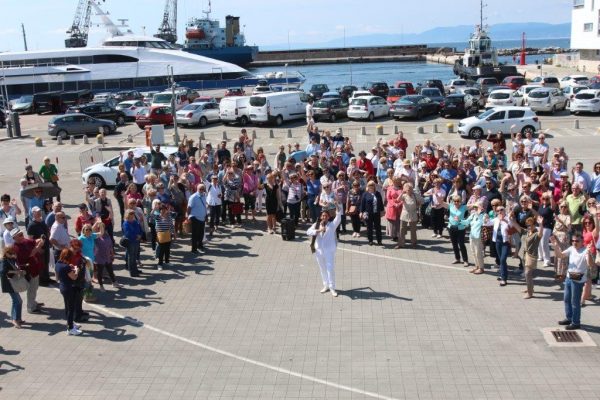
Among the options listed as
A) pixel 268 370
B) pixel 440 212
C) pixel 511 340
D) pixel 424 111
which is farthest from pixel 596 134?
pixel 268 370

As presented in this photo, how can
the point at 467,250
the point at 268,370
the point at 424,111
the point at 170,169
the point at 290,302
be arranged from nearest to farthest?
the point at 268,370 → the point at 290,302 → the point at 467,250 → the point at 170,169 → the point at 424,111

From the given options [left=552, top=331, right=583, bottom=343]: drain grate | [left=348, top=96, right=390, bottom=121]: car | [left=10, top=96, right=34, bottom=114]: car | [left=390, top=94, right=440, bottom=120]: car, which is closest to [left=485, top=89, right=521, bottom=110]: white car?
[left=390, top=94, right=440, bottom=120]: car

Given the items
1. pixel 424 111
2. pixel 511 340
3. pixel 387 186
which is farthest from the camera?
pixel 424 111

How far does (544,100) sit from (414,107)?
7.12 meters

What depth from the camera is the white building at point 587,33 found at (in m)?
68.7

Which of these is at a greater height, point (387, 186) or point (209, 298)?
point (387, 186)

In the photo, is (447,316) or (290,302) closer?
(447,316)

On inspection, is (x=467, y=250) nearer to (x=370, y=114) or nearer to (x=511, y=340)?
(x=511, y=340)

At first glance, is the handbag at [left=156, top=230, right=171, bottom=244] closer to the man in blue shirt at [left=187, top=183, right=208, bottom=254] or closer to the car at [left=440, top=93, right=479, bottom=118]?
the man in blue shirt at [left=187, top=183, right=208, bottom=254]

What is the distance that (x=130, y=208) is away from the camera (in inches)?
502

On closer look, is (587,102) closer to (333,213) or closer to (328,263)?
(333,213)

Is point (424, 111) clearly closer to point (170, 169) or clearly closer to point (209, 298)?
point (170, 169)

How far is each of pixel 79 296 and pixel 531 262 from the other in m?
7.25

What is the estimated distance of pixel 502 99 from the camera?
37.5 metres
